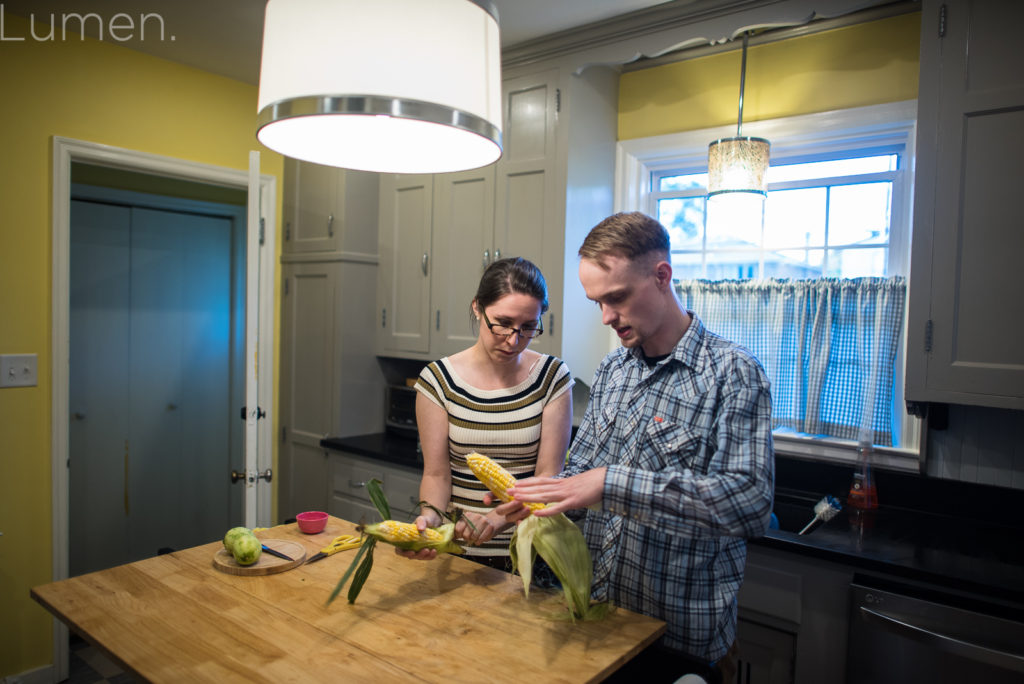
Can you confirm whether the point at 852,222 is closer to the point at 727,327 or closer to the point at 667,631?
the point at 727,327

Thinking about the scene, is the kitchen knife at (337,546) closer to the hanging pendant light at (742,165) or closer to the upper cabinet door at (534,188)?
the upper cabinet door at (534,188)

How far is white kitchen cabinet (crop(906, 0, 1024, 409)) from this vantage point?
6.13ft

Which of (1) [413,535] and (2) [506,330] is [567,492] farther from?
(2) [506,330]

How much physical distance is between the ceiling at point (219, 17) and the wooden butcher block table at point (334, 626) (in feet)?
6.82

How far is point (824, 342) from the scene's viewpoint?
2.50 metres

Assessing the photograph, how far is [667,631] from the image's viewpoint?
1.35m

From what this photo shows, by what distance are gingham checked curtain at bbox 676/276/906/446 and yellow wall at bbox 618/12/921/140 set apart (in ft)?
2.26

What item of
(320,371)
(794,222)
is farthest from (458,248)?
(794,222)

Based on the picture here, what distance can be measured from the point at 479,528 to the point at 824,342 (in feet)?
5.48

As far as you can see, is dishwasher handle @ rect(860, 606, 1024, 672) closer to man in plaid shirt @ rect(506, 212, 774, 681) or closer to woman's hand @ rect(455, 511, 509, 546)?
man in plaid shirt @ rect(506, 212, 774, 681)

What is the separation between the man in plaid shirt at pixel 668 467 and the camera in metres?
1.16
